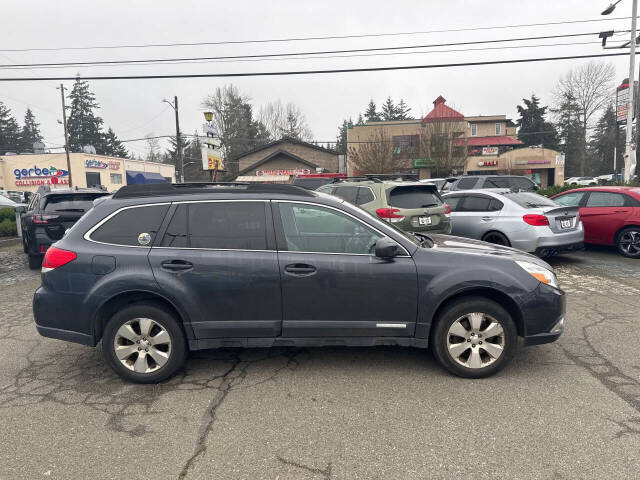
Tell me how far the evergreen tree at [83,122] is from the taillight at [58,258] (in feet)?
262

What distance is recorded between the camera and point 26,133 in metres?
83.2

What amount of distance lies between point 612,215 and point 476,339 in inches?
283

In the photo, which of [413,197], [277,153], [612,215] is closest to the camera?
[413,197]

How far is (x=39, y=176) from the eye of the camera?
42844 mm

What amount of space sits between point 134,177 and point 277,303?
4945cm

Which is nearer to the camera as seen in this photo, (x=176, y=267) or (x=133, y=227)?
(x=176, y=267)

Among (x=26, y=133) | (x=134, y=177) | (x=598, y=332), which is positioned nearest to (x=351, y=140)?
(x=134, y=177)

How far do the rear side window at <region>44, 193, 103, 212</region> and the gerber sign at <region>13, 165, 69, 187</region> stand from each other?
131ft

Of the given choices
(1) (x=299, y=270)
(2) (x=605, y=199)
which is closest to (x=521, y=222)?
(2) (x=605, y=199)

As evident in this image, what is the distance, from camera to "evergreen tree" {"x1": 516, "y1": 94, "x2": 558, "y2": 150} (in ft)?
196

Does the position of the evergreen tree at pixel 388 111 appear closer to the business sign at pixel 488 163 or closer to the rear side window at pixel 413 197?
the business sign at pixel 488 163

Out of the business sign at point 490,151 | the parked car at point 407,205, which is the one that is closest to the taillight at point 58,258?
the parked car at point 407,205

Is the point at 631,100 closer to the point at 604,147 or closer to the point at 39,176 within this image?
the point at 39,176

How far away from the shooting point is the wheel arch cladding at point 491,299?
3.60 m
